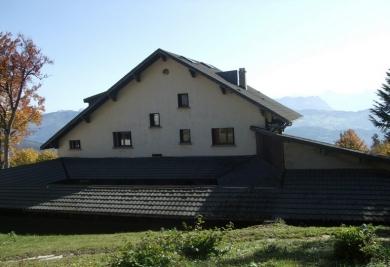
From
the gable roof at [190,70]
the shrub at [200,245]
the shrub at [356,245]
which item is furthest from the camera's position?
the gable roof at [190,70]

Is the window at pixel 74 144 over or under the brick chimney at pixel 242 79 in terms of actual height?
under

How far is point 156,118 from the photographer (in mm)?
30156

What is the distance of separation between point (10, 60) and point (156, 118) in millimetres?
17727

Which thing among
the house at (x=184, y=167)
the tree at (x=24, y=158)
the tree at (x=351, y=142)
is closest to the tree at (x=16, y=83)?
the house at (x=184, y=167)

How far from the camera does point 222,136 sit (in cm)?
2841

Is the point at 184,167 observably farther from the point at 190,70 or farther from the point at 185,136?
the point at 190,70

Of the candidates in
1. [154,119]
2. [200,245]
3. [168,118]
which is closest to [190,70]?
[168,118]

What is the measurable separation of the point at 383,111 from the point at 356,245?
4813cm

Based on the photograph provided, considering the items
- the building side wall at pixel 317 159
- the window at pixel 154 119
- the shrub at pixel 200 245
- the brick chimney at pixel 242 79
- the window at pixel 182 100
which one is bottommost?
the shrub at pixel 200 245

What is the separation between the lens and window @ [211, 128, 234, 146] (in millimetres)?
28078

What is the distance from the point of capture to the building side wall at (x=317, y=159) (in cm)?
2214

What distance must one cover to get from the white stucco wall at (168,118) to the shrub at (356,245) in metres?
17.8

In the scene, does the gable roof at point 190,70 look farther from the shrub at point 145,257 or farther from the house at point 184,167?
the shrub at point 145,257

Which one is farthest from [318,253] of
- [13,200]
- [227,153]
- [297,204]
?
[13,200]
